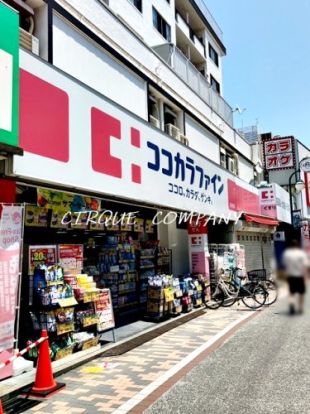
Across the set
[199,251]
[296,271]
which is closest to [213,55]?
[199,251]

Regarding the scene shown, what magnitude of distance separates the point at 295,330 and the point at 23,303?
6.74 meters

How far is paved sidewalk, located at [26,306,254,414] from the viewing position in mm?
6336

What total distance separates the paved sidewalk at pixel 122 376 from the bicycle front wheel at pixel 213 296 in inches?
141

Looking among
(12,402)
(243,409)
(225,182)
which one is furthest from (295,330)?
(225,182)

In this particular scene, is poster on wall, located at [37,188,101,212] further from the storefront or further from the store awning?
the store awning

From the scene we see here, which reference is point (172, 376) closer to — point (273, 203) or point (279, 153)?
point (273, 203)

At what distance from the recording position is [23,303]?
27.7ft

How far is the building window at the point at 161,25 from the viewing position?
813 inches

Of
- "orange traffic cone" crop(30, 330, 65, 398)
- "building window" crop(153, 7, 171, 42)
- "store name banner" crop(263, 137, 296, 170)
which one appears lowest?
"orange traffic cone" crop(30, 330, 65, 398)

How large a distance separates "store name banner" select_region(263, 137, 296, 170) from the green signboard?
28.9 m

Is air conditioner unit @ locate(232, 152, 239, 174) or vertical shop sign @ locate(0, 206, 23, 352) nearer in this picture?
vertical shop sign @ locate(0, 206, 23, 352)

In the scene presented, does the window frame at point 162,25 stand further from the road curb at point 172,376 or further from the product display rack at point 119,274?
the road curb at point 172,376

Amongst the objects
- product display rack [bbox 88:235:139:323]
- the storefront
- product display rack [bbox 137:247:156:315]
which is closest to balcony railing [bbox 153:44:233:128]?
the storefront

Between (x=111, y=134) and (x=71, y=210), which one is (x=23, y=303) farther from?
(x=111, y=134)
